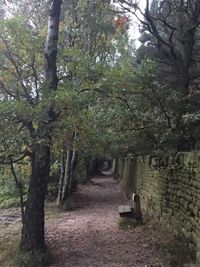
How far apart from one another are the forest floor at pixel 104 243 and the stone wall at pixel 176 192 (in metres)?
0.45

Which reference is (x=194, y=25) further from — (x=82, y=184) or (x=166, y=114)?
(x=82, y=184)

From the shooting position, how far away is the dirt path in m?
7.56

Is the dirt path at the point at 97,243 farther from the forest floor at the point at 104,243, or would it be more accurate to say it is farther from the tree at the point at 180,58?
the tree at the point at 180,58

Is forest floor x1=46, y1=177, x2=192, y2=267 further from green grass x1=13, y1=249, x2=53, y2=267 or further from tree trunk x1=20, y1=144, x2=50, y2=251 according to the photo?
tree trunk x1=20, y1=144, x2=50, y2=251

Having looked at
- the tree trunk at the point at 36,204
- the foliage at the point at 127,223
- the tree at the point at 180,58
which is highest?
the tree at the point at 180,58

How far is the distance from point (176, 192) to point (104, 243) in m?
1.98

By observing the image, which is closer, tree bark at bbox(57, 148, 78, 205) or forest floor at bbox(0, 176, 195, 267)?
forest floor at bbox(0, 176, 195, 267)

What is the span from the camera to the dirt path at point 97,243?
756 centimetres

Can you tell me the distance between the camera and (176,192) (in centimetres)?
866

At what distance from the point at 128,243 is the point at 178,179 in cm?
179

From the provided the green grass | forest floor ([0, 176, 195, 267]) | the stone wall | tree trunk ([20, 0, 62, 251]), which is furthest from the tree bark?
the green grass

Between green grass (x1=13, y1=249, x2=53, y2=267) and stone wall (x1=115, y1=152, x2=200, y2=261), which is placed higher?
stone wall (x1=115, y1=152, x2=200, y2=261)

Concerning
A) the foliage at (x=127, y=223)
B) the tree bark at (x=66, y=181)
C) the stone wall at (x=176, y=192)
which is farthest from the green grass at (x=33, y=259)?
the tree bark at (x=66, y=181)

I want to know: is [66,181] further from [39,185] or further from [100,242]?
[39,185]
